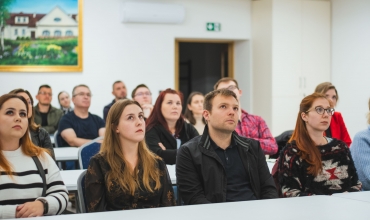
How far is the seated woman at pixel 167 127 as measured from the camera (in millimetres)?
4305

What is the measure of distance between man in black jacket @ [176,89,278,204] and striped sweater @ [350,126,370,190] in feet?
2.50

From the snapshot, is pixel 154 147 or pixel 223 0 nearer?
pixel 154 147

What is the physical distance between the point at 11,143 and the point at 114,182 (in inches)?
22.2

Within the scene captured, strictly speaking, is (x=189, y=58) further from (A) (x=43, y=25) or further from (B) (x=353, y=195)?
(B) (x=353, y=195)

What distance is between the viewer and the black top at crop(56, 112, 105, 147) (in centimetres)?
550

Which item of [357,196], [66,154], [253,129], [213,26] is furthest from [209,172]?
[213,26]

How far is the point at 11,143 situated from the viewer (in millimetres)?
2664

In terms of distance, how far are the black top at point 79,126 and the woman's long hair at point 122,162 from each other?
2.61 meters

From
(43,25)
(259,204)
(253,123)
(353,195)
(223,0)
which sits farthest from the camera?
(223,0)

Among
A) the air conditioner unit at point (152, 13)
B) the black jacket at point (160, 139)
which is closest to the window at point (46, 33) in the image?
the air conditioner unit at point (152, 13)

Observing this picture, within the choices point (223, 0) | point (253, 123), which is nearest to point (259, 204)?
point (253, 123)

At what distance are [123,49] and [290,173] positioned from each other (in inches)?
218

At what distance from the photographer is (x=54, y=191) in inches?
106

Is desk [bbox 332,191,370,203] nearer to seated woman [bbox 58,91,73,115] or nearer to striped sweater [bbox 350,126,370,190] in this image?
striped sweater [bbox 350,126,370,190]
